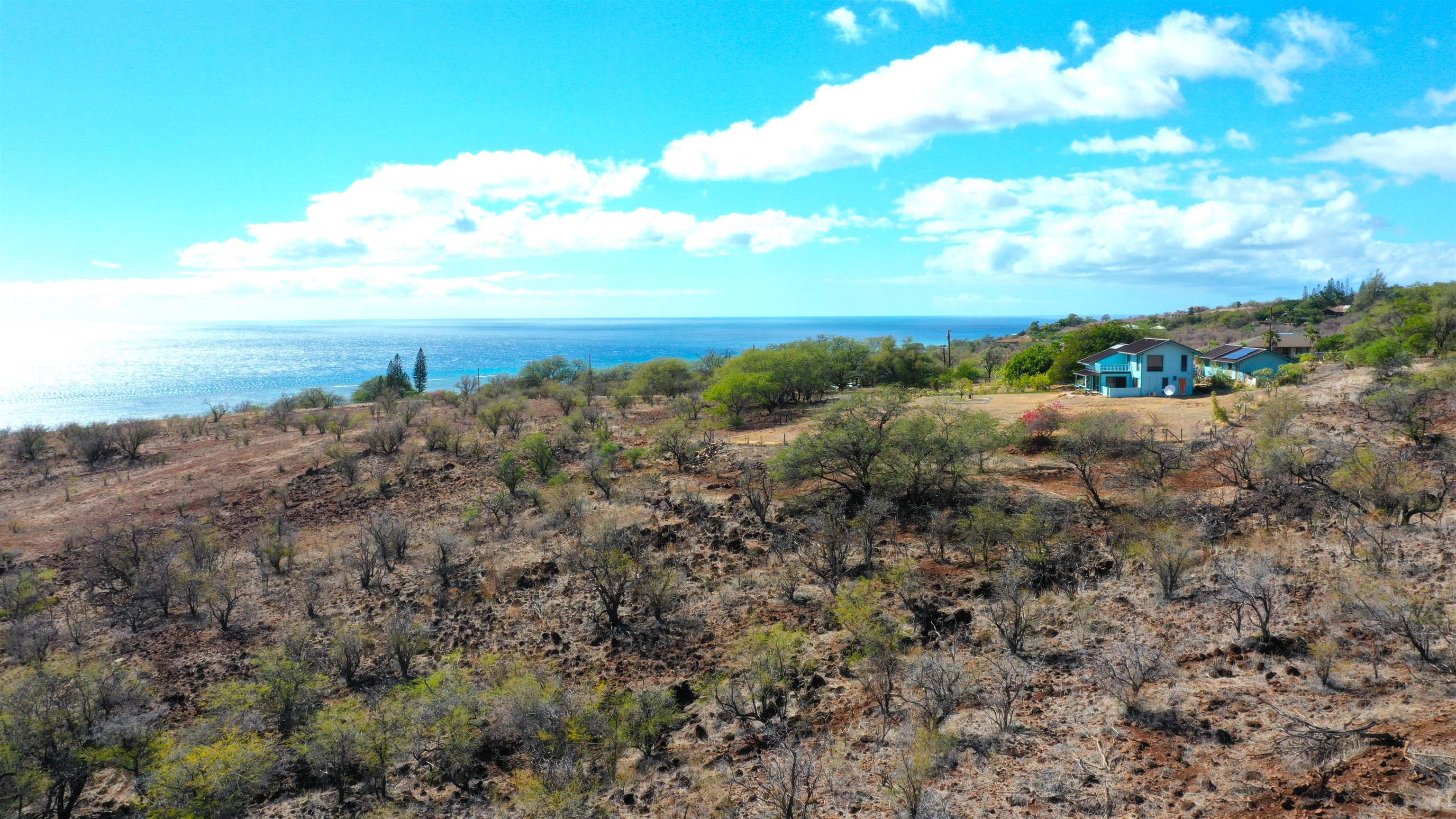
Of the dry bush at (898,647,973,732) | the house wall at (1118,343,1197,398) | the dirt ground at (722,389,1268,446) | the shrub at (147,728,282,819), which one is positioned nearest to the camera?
the shrub at (147,728,282,819)

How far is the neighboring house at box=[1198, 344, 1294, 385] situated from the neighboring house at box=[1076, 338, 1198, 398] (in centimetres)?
743

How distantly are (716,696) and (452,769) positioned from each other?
5.25m

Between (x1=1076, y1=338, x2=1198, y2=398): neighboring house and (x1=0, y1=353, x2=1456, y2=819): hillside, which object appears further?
(x1=1076, y1=338, x2=1198, y2=398): neighboring house

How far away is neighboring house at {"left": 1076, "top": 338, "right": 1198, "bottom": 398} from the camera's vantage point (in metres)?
45.2

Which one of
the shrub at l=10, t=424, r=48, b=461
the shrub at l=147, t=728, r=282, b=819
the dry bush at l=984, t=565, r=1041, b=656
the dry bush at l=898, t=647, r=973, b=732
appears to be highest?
the shrub at l=10, t=424, r=48, b=461

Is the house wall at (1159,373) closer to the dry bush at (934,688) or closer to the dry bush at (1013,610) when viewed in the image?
the dry bush at (1013,610)

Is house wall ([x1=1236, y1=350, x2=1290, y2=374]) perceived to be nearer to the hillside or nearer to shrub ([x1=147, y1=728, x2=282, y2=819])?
the hillside

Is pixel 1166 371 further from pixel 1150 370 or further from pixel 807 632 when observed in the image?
pixel 807 632

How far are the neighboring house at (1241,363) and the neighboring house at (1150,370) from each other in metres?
7.43

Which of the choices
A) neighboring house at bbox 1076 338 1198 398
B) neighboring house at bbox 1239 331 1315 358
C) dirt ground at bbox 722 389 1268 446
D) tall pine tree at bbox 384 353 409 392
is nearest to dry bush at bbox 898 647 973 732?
dirt ground at bbox 722 389 1268 446

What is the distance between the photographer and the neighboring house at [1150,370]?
45.2 metres

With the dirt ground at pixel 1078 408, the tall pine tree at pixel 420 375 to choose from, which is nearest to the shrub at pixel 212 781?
the dirt ground at pixel 1078 408

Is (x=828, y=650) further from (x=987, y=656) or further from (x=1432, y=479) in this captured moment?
(x=1432, y=479)

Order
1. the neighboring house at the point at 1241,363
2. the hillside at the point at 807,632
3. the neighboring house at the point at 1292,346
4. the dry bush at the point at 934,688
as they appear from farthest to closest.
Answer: the neighboring house at the point at 1292,346
the neighboring house at the point at 1241,363
the dry bush at the point at 934,688
the hillside at the point at 807,632
